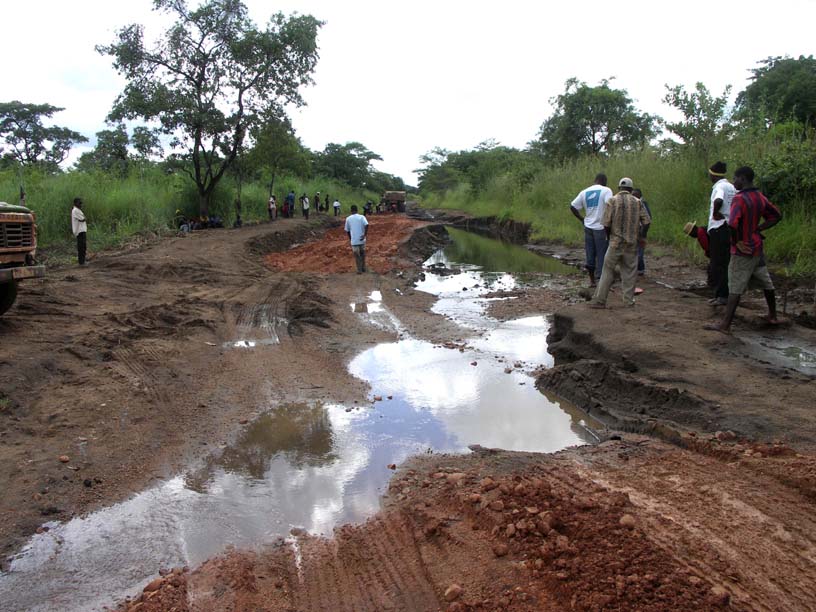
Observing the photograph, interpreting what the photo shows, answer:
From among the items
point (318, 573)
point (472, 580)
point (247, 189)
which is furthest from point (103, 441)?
point (247, 189)

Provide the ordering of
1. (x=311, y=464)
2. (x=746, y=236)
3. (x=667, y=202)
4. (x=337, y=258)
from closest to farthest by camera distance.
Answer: (x=311, y=464) < (x=746, y=236) < (x=667, y=202) < (x=337, y=258)

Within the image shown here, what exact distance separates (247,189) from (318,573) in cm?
2751

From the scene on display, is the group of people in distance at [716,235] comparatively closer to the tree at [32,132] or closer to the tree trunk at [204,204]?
the tree trunk at [204,204]

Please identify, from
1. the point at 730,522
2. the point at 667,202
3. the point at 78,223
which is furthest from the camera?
the point at 667,202

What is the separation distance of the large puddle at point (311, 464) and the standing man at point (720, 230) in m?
2.25

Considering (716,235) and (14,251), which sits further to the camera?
(716,235)

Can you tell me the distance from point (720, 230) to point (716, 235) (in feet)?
0.28

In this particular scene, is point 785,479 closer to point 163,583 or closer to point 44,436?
point 163,583

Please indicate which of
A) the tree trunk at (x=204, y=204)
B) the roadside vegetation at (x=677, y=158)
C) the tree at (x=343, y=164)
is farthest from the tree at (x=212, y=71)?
the tree at (x=343, y=164)

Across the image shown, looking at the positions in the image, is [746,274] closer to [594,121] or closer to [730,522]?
[730,522]

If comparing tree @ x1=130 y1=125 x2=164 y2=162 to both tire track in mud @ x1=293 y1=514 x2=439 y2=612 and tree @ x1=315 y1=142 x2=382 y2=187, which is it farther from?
tree @ x1=315 y1=142 x2=382 y2=187

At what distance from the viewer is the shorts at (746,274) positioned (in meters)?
6.01

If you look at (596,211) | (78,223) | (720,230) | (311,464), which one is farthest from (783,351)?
(78,223)

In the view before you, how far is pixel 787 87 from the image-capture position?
77.1 ft
